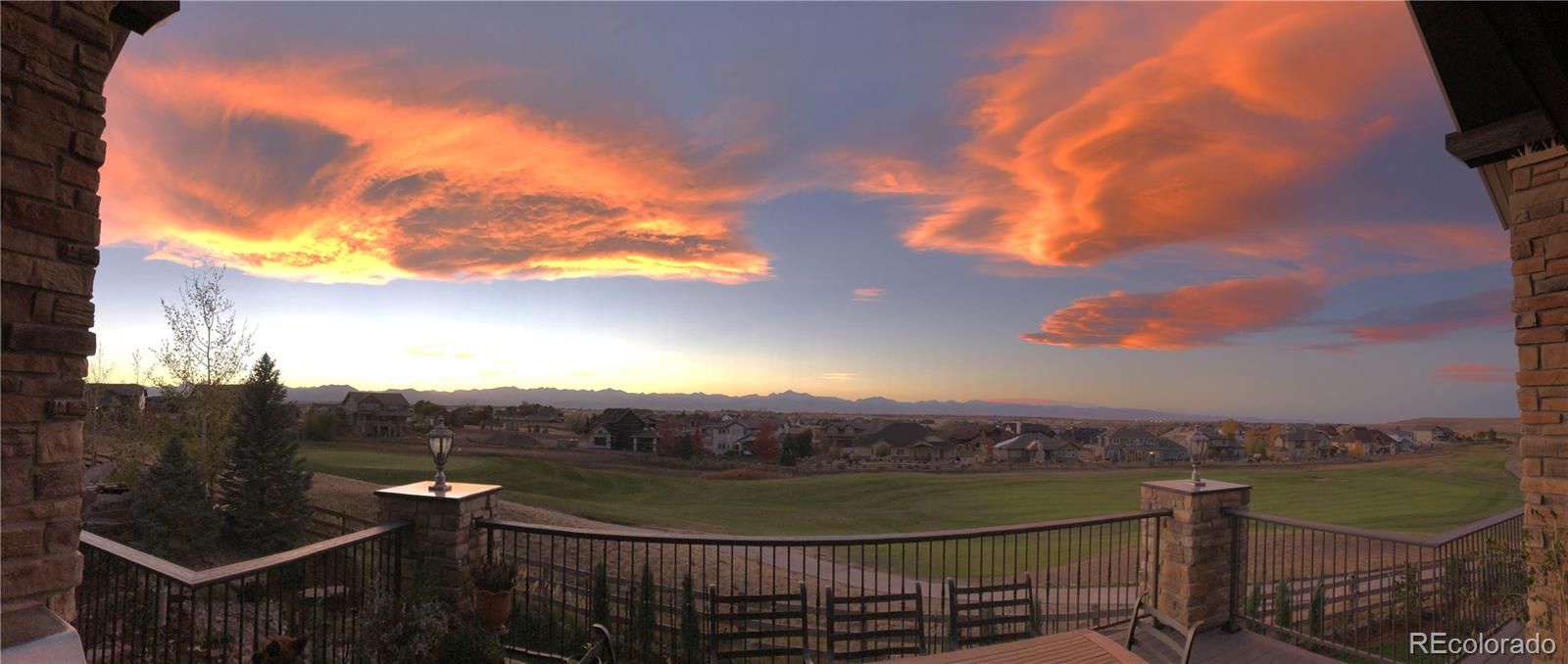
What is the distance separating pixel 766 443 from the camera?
180 feet

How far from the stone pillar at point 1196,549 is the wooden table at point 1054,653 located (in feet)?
10.8

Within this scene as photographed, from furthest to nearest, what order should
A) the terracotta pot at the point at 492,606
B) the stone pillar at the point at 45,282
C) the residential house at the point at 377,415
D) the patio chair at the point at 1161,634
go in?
the residential house at the point at 377,415
the terracotta pot at the point at 492,606
the patio chair at the point at 1161,634
the stone pillar at the point at 45,282

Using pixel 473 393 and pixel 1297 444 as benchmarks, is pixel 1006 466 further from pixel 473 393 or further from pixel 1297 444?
pixel 473 393

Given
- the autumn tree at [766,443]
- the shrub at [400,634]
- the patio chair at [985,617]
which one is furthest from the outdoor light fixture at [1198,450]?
the autumn tree at [766,443]

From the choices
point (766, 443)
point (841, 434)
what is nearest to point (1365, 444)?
point (841, 434)

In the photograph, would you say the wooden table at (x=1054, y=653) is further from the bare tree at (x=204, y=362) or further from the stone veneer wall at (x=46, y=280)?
the bare tree at (x=204, y=362)

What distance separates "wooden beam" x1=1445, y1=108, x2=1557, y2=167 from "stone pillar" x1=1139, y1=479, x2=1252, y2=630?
10.6 feet

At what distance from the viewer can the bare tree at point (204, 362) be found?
16.0 metres

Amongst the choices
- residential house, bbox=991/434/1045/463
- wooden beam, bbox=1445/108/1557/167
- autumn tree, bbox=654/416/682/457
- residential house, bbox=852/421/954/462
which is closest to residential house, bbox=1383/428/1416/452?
residential house, bbox=991/434/1045/463

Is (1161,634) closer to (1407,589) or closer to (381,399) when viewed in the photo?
(1407,589)

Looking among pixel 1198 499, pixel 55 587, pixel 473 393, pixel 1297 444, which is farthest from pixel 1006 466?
pixel 473 393

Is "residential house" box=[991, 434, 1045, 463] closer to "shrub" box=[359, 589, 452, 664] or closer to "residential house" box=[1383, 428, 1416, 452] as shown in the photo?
"residential house" box=[1383, 428, 1416, 452]

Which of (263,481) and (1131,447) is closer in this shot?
(263,481)

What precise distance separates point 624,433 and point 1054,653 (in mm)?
53008
